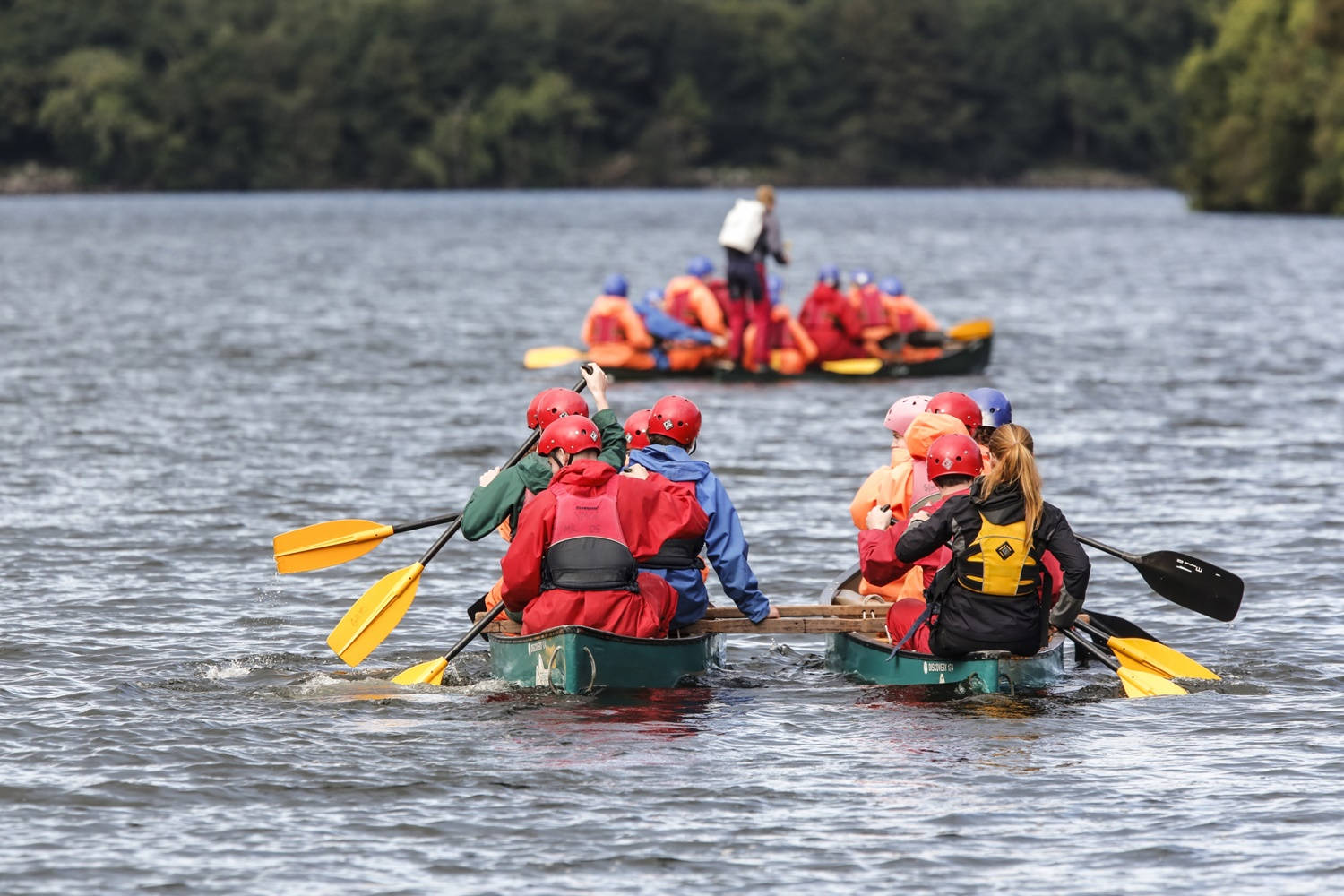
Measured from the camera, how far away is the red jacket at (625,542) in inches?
431

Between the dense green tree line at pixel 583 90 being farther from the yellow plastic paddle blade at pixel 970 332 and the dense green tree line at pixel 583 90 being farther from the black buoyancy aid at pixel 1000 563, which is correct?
the black buoyancy aid at pixel 1000 563

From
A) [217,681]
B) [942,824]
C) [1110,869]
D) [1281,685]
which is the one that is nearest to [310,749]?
[217,681]

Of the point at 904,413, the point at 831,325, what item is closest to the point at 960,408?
the point at 904,413

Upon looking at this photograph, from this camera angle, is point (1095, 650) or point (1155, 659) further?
point (1155, 659)

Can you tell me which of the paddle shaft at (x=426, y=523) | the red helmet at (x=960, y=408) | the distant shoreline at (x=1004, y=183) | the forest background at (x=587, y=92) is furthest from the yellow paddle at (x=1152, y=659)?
the distant shoreline at (x=1004, y=183)

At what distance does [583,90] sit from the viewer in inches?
6122

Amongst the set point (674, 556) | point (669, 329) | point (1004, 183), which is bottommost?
point (674, 556)

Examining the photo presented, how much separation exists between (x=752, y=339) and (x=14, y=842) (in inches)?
744

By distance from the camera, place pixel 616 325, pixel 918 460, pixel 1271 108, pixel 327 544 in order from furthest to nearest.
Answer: pixel 1271 108, pixel 616 325, pixel 327 544, pixel 918 460

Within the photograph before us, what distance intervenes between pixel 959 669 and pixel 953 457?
114 centimetres

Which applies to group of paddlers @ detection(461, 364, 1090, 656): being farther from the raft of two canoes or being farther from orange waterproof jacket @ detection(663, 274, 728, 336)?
orange waterproof jacket @ detection(663, 274, 728, 336)

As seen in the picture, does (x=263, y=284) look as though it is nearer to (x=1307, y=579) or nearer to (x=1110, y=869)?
(x=1307, y=579)

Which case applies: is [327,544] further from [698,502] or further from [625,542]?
[698,502]

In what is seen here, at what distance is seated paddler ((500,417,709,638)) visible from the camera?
10930mm
